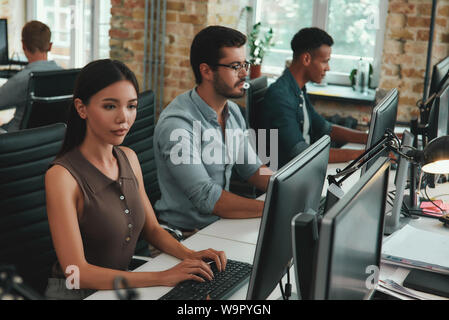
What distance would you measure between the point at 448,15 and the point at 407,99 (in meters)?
0.55

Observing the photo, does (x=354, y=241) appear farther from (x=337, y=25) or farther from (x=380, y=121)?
(x=337, y=25)

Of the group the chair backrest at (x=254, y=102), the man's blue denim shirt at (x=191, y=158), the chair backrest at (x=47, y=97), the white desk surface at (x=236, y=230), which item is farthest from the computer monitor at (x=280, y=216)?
the chair backrest at (x=47, y=97)

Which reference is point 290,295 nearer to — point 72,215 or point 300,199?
point 300,199

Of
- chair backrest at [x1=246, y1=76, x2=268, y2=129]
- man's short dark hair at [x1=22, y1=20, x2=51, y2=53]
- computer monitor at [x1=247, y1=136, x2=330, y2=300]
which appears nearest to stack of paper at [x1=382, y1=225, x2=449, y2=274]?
computer monitor at [x1=247, y1=136, x2=330, y2=300]

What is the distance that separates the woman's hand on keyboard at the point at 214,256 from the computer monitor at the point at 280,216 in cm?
26

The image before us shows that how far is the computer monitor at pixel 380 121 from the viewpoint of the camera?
74.5 inches

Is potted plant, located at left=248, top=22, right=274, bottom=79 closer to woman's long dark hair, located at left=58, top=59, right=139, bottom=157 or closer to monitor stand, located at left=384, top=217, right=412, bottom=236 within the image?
monitor stand, located at left=384, top=217, right=412, bottom=236

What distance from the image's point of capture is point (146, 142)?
8.16 ft

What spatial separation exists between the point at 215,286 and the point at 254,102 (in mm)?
1608

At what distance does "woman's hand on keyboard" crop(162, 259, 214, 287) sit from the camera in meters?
1.48

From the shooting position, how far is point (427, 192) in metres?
2.44

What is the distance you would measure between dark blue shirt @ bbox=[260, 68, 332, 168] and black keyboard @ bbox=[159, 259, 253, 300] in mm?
1280

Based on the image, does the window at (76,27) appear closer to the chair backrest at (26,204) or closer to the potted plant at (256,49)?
the potted plant at (256,49)

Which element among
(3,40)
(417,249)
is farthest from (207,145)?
(3,40)
